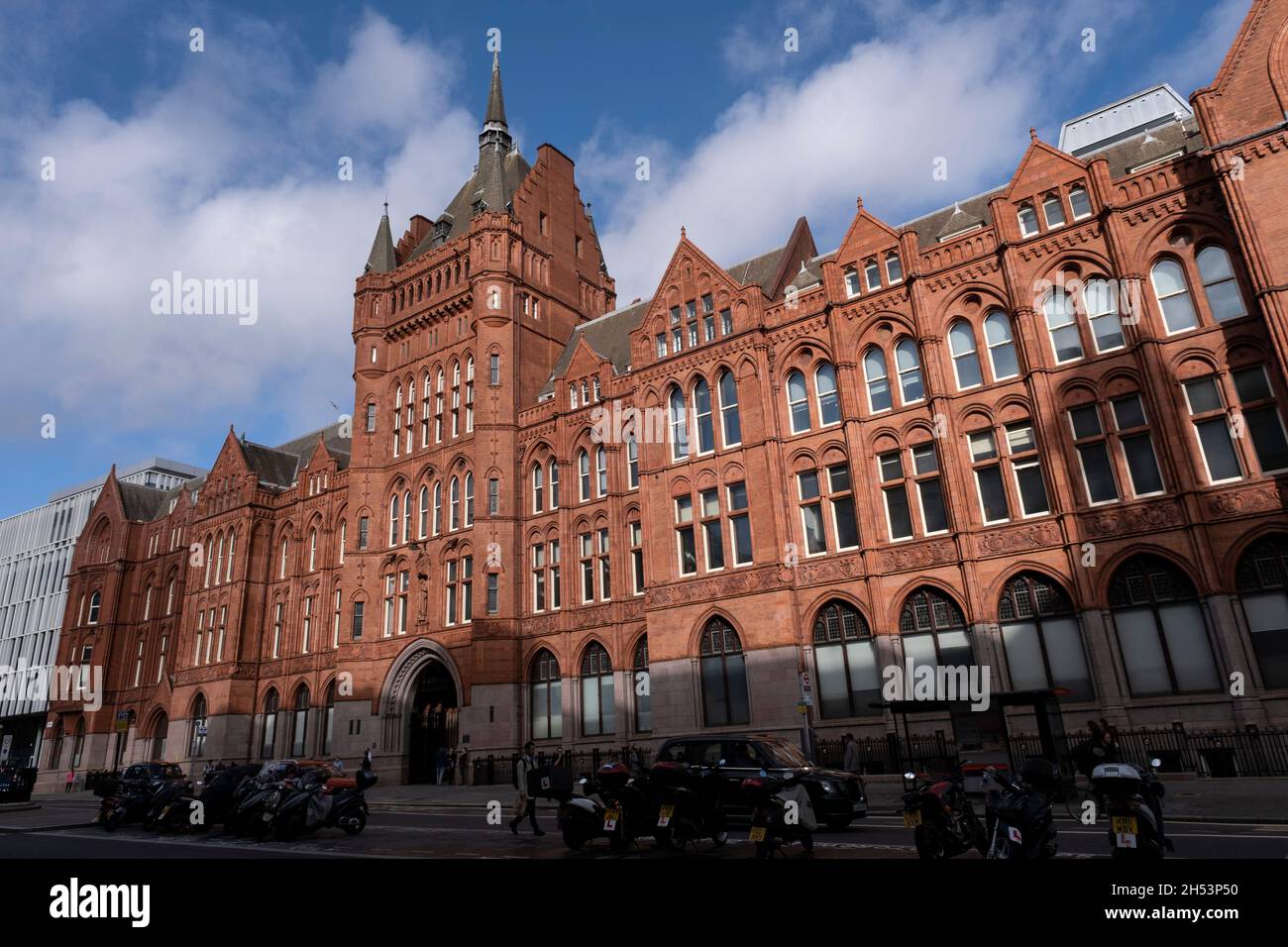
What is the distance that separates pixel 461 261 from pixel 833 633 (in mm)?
28225

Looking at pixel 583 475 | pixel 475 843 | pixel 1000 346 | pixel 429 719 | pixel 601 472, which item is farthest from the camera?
pixel 429 719

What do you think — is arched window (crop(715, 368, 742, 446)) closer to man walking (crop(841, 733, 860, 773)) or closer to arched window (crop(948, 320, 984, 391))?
arched window (crop(948, 320, 984, 391))

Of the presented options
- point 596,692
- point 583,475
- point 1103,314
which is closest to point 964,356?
point 1103,314

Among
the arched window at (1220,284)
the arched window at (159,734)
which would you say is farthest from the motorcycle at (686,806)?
the arched window at (159,734)

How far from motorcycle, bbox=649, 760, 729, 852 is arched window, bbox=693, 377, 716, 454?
19.7 m

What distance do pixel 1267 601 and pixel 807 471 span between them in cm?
1377

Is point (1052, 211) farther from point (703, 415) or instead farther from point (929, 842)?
point (929, 842)

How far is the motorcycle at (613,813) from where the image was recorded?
12.4m

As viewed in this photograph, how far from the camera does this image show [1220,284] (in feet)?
75.2
